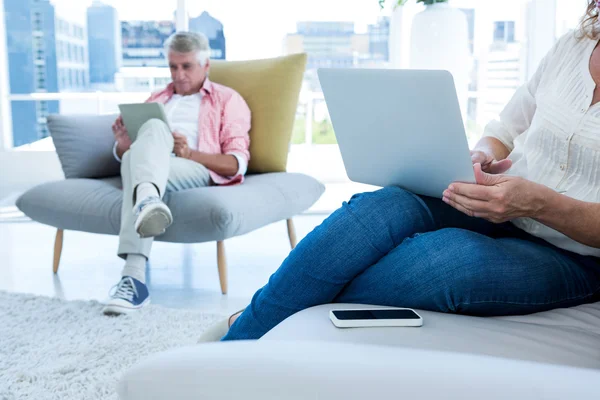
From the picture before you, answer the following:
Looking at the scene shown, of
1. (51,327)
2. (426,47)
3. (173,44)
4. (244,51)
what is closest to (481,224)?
(51,327)

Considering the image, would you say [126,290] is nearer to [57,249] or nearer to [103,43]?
[57,249]

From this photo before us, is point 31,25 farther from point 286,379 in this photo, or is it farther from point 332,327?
point 286,379

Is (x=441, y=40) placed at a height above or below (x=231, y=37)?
below

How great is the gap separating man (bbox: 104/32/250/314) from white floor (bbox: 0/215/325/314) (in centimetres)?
23

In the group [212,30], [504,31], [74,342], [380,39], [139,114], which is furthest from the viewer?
[380,39]

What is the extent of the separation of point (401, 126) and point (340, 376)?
757 millimetres

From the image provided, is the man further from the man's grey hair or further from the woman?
the woman

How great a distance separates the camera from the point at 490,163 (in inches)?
54.1

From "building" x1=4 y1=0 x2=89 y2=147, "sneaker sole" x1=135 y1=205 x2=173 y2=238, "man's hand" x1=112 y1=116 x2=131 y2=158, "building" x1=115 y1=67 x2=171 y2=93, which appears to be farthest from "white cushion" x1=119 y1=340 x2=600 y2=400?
"building" x1=4 y1=0 x2=89 y2=147

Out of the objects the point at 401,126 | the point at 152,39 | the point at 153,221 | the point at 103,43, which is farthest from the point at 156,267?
the point at 103,43

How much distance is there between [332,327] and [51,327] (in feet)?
4.53

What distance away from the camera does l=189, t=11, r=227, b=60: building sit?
5.26 metres

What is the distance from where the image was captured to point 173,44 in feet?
9.64

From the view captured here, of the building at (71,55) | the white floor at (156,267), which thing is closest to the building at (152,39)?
the building at (71,55)
